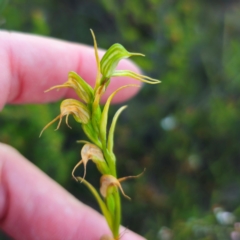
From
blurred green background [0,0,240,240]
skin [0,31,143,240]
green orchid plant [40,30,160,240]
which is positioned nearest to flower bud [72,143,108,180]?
green orchid plant [40,30,160,240]

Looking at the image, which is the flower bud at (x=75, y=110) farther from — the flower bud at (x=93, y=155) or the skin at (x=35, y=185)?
the skin at (x=35, y=185)

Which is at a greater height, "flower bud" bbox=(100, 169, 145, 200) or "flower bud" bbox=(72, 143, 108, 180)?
"flower bud" bbox=(72, 143, 108, 180)

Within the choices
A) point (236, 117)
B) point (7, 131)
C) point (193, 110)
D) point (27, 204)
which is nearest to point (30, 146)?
point (7, 131)

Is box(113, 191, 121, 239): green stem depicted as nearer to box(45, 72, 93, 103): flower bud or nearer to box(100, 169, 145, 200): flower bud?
box(100, 169, 145, 200): flower bud

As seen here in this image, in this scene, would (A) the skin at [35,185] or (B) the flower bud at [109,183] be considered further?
(A) the skin at [35,185]

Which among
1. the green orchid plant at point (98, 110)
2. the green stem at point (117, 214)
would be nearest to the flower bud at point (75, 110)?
the green orchid plant at point (98, 110)

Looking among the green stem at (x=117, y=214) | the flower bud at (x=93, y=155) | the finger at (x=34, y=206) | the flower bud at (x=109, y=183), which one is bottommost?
the finger at (x=34, y=206)

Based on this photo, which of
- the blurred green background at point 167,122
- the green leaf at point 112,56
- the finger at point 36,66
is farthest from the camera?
the blurred green background at point 167,122

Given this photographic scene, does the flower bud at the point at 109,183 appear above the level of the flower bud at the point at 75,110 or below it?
below
